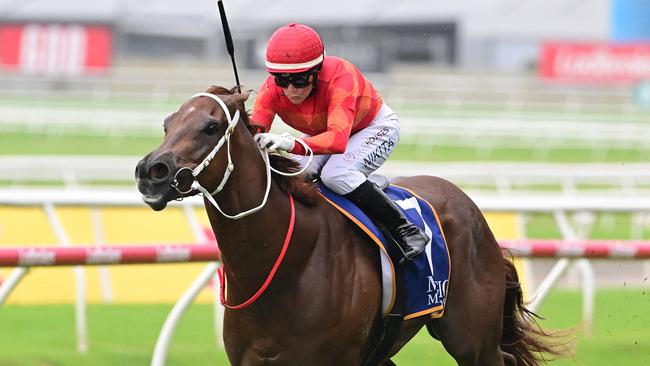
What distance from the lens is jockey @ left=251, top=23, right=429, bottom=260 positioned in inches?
162

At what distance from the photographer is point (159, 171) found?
11.6ft

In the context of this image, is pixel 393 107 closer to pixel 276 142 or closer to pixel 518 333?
pixel 518 333

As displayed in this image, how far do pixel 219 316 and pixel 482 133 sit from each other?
50.6ft

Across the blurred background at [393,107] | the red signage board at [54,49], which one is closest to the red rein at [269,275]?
the blurred background at [393,107]

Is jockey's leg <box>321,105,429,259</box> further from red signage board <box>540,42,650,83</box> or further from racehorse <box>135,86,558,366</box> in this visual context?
red signage board <box>540,42,650,83</box>

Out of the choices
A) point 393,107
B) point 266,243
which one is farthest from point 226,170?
point 393,107

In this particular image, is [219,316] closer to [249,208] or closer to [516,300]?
[516,300]

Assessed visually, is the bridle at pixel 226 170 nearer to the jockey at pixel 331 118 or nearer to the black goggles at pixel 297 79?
the jockey at pixel 331 118

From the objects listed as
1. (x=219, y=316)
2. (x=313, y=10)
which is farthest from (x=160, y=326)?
(x=313, y=10)

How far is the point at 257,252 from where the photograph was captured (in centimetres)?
395

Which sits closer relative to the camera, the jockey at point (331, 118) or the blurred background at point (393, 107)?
the jockey at point (331, 118)

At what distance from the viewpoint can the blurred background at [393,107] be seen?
7230 mm

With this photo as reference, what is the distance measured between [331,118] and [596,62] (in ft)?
88.0

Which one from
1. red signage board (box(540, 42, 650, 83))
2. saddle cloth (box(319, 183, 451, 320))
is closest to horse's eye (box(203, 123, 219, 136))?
saddle cloth (box(319, 183, 451, 320))
